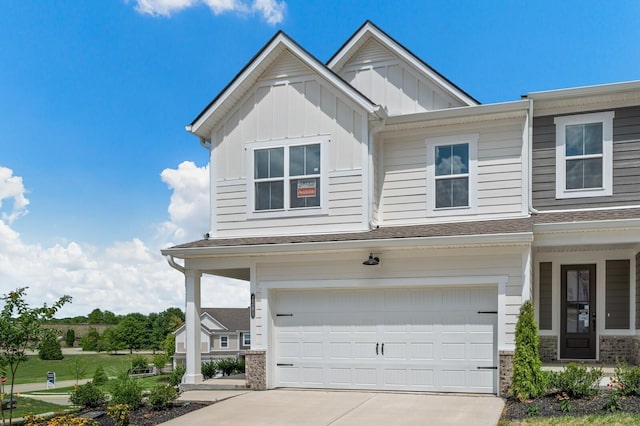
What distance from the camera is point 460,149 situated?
12383 millimetres

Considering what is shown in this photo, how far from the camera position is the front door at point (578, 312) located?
1324 cm

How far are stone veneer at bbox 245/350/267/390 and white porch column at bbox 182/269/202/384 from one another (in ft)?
4.40

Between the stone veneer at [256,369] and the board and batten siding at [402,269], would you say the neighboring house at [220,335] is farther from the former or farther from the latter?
the board and batten siding at [402,269]

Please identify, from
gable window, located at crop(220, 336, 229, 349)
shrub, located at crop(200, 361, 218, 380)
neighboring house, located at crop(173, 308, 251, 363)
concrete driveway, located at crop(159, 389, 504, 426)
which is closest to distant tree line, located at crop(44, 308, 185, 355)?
neighboring house, located at crop(173, 308, 251, 363)

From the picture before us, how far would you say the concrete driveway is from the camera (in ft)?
28.2

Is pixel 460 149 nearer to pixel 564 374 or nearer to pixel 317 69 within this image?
pixel 317 69

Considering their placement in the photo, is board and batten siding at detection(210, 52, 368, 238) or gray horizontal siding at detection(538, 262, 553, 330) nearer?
board and batten siding at detection(210, 52, 368, 238)

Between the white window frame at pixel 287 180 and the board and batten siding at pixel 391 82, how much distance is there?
2589 mm

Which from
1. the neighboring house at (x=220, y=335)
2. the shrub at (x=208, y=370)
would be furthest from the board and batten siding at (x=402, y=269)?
the neighboring house at (x=220, y=335)

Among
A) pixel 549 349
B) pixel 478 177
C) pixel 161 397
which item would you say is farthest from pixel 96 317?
pixel 478 177

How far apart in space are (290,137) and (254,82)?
1618 millimetres

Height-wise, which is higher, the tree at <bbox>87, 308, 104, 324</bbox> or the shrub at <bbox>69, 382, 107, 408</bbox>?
the shrub at <bbox>69, 382, 107, 408</bbox>

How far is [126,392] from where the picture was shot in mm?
10062

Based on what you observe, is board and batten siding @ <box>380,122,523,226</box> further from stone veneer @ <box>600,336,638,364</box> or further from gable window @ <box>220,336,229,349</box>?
gable window @ <box>220,336,229,349</box>
